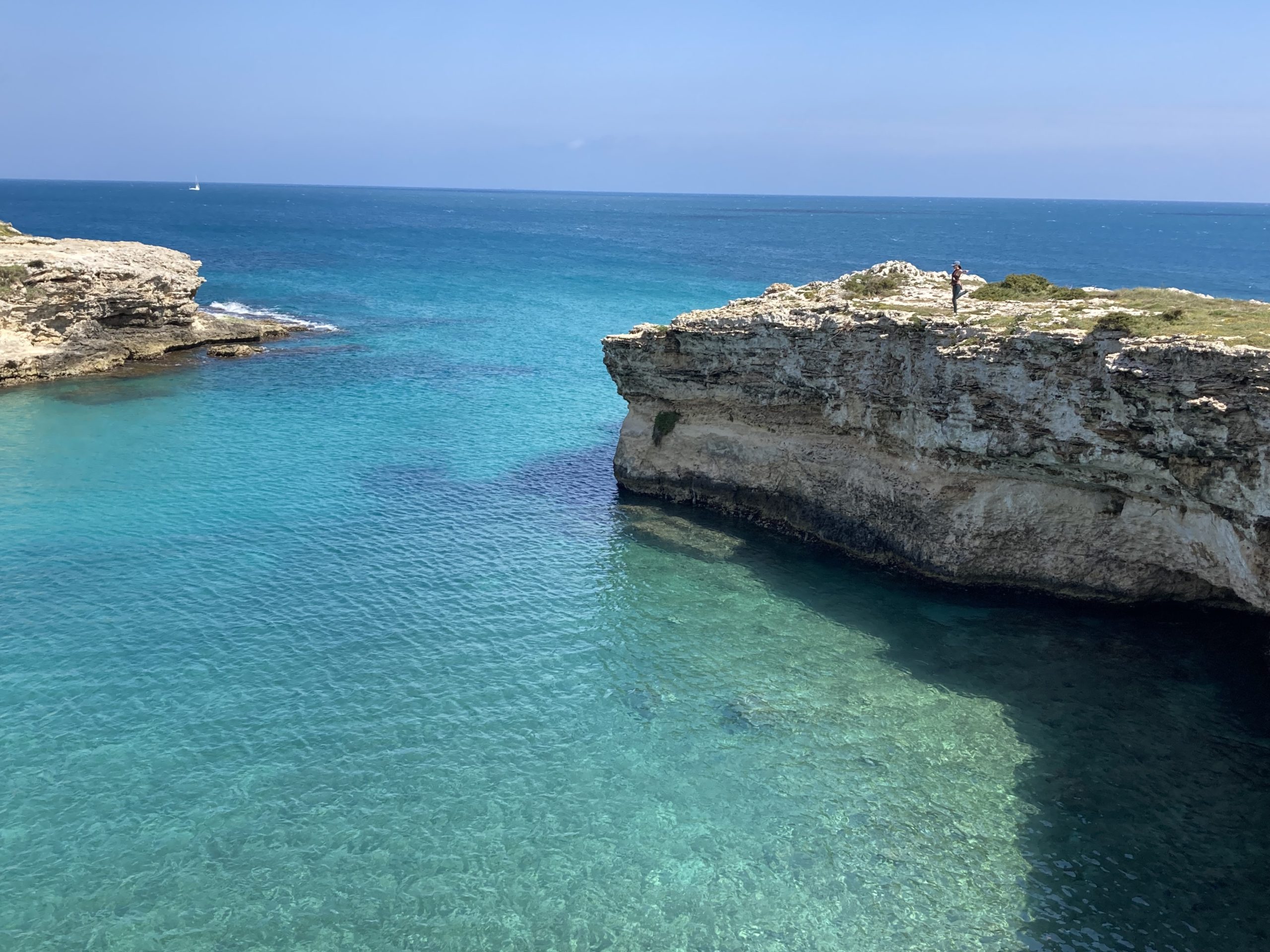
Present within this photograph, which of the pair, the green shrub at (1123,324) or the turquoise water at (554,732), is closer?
the turquoise water at (554,732)

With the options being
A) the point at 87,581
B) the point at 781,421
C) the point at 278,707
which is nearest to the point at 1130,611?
the point at 781,421

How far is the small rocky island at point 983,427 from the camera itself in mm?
24344

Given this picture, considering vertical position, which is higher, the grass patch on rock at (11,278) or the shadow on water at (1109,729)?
the grass patch on rock at (11,278)

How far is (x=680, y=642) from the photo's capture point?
28.7 meters

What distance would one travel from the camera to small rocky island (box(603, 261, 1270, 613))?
24.3 metres

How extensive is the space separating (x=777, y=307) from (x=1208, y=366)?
16.0 meters

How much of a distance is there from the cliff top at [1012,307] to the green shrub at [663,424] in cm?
411

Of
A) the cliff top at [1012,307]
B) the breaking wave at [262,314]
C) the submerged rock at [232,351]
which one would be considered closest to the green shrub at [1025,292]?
the cliff top at [1012,307]

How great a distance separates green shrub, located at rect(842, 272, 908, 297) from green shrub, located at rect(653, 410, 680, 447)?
30.5 ft

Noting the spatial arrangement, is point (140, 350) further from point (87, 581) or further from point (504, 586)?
point (504, 586)

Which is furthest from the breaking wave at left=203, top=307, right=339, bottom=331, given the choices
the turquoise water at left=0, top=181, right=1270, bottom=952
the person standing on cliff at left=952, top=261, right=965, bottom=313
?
the person standing on cliff at left=952, top=261, right=965, bottom=313

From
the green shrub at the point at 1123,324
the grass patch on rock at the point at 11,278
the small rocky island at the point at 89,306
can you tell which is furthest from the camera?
the small rocky island at the point at 89,306

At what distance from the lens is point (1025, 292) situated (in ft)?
110

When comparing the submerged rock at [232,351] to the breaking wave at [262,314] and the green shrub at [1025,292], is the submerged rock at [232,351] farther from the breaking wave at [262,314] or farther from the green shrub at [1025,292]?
the green shrub at [1025,292]
